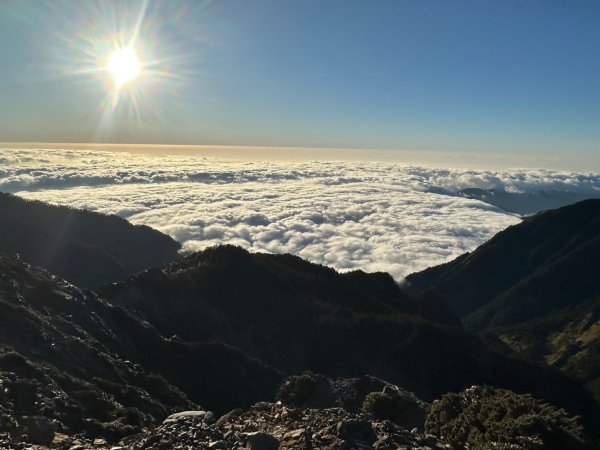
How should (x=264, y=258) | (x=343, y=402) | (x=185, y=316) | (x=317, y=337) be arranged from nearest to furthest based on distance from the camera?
(x=343, y=402) < (x=185, y=316) < (x=317, y=337) < (x=264, y=258)

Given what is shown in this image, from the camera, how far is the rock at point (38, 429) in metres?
18.0

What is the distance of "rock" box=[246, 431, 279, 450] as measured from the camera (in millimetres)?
17938

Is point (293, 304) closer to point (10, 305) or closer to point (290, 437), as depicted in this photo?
point (10, 305)

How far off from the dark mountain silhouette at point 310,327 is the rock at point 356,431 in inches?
2554

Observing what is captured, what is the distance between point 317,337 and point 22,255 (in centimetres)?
14286

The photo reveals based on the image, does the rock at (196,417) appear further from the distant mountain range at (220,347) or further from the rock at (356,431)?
the rock at (356,431)

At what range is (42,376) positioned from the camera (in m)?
29.6

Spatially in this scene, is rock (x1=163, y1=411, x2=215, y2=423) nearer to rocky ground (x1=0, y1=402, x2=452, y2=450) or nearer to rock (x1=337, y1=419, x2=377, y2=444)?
rocky ground (x1=0, y1=402, x2=452, y2=450)

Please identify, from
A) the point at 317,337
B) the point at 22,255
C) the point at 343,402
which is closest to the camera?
the point at 343,402

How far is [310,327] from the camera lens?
327ft

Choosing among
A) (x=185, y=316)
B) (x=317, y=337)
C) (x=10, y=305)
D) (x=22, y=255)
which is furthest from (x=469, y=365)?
(x=22, y=255)

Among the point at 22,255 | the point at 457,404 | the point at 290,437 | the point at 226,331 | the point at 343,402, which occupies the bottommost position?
the point at 22,255

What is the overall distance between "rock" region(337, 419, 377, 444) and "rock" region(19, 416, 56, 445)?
1084 cm

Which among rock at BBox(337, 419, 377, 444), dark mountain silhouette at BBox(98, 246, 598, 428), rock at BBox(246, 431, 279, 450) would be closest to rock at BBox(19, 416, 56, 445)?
rock at BBox(246, 431, 279, 450)
